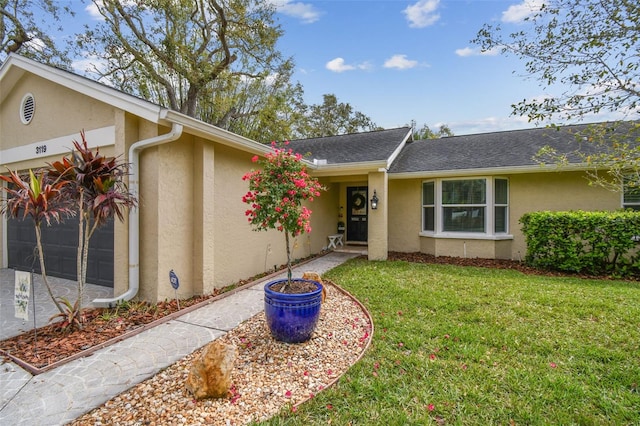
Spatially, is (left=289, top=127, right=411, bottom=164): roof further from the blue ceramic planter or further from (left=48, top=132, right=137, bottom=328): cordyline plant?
(left=48, top=132, right=137, bottom=328): cordyline plant

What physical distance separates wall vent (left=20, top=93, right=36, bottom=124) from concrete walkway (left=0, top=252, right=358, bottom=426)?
4654 mm

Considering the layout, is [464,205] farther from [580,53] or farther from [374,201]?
[580,53]

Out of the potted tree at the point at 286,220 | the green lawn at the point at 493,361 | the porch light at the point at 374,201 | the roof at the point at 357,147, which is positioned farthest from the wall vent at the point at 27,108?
the porch light at the point at 374,201

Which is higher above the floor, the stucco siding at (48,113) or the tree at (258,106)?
the tree at (258,106)

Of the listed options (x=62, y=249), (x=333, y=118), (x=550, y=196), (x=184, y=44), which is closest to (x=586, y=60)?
(x=550, y=196)

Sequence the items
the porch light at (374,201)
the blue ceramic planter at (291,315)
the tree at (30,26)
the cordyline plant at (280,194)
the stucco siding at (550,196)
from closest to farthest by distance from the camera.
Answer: the blue ceramic planter at (291,315) → the cordyline plant at (280,194) → the stucco siding at (550,196) → the porch light at (374,201) → the tree at (30,26)

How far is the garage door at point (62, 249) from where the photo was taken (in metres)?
5.93

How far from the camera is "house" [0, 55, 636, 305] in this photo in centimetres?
505

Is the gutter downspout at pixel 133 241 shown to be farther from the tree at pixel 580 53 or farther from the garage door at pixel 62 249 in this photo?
the tree at pixel 580 53

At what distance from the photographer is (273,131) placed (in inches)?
754

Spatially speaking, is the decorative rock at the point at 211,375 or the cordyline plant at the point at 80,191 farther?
the cordyline plant at the point at 80,191

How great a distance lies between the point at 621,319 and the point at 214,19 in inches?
713

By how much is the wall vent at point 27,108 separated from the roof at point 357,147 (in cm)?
695

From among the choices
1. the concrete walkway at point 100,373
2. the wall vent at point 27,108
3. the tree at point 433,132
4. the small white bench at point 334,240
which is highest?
the tree at point 433,132
